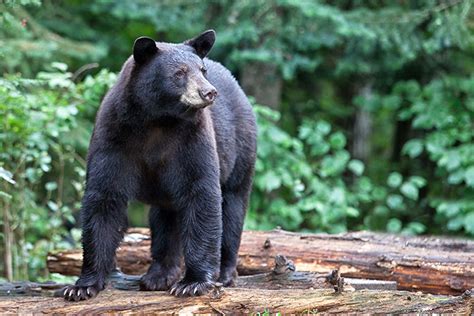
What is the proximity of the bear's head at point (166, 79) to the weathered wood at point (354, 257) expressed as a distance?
2.11m

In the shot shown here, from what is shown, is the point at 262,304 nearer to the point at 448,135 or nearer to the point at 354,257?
the point at 354,257

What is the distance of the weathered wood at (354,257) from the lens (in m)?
6.25

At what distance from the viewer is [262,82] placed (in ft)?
36.3

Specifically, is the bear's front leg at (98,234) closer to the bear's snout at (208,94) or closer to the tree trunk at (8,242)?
the bear's snout at (208,94)

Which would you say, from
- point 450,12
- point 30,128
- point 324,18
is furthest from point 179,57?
point 450,12

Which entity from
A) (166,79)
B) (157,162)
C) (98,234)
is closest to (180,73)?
(166,79)

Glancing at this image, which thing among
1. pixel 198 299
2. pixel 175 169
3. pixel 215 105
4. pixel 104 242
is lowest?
pixel 198 299

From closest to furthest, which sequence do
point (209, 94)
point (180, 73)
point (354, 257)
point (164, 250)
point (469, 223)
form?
1. point (209, 94)
2. point (180, 73)
3. point (164, 250)
4. point (354, 257)
5. point (469, 223)

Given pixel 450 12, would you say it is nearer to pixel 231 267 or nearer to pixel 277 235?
pixel 277 235

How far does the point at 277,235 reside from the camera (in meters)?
7.26

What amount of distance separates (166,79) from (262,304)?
1.54 meters

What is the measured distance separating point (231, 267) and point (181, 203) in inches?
42.7

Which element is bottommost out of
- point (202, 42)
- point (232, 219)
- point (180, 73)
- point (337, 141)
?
point (232, 219)

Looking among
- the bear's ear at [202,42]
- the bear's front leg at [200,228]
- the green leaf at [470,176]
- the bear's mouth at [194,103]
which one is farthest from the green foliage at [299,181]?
the bear's mouth at [194,103]
